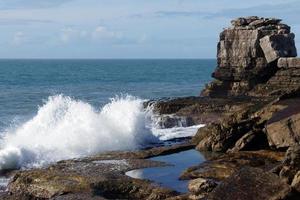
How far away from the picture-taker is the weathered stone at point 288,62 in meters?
45.7

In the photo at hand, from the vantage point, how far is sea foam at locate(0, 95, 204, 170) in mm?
24156

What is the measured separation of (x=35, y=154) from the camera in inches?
958

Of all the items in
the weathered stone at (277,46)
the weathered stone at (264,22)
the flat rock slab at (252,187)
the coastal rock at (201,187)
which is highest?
the weathered stone at (264,22)

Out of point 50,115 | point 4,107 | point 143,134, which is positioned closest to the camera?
point 143,134

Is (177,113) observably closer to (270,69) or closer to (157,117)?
(157,117)

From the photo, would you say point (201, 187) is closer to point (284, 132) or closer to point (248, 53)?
point (284, 132)

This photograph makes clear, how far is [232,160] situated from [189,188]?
12.6 feet

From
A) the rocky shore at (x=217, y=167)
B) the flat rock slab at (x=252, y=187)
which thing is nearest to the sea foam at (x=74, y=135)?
the rocky shore at (x=217, y=167)

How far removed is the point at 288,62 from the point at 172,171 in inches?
1136

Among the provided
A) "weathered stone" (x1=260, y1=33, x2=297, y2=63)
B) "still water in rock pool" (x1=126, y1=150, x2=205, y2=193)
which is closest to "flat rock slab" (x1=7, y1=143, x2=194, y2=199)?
"still water in rock pool" (x1=126, y1=150, x2=205, y2=193)

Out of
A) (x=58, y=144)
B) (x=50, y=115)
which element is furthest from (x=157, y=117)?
(x=58, y=144)

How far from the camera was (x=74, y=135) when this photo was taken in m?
26.6

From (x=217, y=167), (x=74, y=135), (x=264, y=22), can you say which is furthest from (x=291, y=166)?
(x=264, y=22)

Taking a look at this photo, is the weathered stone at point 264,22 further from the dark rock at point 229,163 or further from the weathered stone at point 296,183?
the weathered stone at point 296,183
